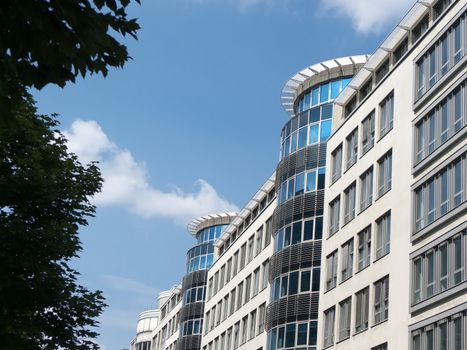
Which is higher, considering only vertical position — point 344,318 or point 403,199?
point 403,199

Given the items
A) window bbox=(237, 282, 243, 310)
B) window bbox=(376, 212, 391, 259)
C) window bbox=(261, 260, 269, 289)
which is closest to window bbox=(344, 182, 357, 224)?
window bbox=(376, 212, 391, 259)

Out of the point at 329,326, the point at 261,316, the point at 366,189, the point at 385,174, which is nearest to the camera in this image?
the point at 385,174

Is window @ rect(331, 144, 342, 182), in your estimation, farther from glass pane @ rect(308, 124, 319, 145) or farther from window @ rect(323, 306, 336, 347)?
window @ rect(323, 306, 336, 347)

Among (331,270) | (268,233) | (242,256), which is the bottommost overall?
(331,270)

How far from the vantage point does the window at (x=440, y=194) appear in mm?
35094

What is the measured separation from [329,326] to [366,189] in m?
8.11

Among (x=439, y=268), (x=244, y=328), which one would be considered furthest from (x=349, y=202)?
(x=244, y=328)

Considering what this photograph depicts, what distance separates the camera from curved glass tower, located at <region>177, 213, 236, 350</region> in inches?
3428

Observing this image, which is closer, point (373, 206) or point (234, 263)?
point (373, 206)

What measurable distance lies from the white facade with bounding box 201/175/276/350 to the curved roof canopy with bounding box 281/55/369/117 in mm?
8350

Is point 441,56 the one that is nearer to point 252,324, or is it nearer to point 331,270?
point 331,270

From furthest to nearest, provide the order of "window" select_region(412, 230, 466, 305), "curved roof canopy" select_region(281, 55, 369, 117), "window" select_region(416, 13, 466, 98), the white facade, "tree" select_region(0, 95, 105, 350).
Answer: the white facade, "curved roof canopy" select_region(281, 55, 369, 117), "window" select_region(416, 13, 466, 98), "window" select_region(412, 230, 466, 305), "tree" select_region(0, 95, 105, 350)

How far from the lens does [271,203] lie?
6475 centimetres

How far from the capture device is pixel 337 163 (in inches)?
2046
